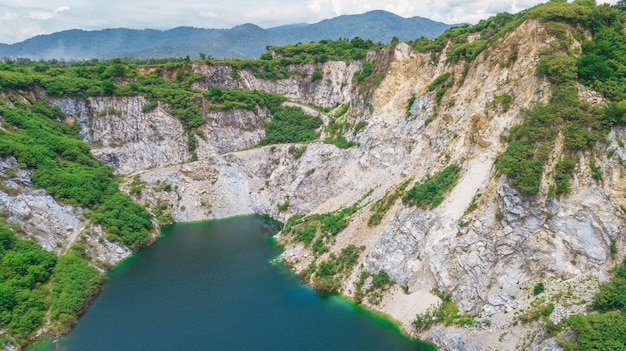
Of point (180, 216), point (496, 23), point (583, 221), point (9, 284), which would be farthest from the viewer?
point (180, 216)

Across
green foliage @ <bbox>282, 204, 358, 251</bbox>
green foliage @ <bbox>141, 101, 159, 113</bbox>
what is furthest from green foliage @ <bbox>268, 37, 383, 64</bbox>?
green foliage @ <bbox>282, 204, 358, 251</bbox>

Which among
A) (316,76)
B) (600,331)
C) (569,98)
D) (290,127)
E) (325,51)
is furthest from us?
(325,51)

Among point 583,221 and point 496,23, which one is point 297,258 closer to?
point 583,221

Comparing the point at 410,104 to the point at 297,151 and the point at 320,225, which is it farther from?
the point at 320,225

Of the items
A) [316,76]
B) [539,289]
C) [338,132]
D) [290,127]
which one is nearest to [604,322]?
[539,289]

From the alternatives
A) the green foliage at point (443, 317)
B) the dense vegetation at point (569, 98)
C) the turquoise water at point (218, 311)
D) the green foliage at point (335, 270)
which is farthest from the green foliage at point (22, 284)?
the dense vegetation at point (569, 98)

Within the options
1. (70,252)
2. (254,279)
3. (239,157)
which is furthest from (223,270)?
(239,157)

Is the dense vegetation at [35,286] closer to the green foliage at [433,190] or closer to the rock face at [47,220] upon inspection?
the rock face at [47,220]
